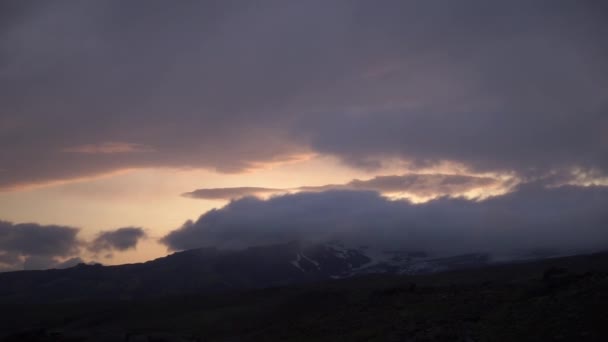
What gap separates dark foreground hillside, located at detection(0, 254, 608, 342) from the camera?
3703 cm

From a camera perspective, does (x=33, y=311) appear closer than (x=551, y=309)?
No

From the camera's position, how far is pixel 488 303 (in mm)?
45500

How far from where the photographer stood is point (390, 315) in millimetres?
49844

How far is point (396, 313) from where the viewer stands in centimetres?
4997

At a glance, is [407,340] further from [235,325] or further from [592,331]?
[235,325]

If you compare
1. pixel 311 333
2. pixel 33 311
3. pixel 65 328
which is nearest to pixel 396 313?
pixel 311 333

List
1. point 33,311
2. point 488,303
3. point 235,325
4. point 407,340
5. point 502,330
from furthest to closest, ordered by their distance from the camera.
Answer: point 33,311 → point 235,325 → point 488,303 → point 407,340 → point 502,330

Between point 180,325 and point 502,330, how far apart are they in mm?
52257

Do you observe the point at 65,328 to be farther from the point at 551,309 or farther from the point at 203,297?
the point at 551,309

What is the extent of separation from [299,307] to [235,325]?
947cm

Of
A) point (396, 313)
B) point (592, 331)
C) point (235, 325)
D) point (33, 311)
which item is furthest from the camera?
point (33, 311)

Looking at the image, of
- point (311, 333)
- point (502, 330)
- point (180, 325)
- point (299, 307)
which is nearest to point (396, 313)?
point (311, 333)

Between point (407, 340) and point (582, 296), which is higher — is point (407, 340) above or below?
below

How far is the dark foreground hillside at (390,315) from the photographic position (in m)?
37.0
